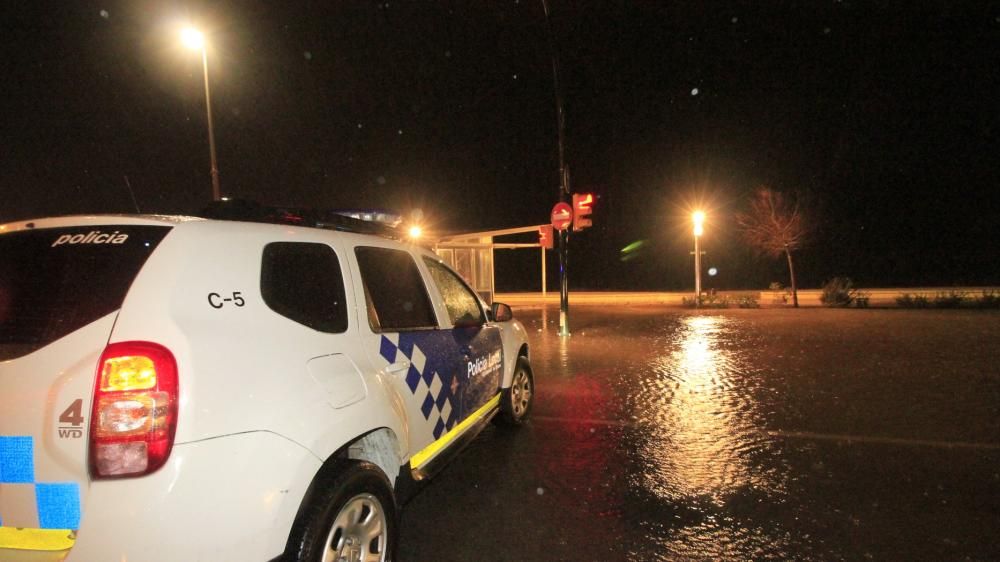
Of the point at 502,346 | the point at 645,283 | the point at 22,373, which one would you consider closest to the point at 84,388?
the point at 22,373

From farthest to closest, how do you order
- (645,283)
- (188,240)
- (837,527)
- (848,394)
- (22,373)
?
(645,283)
(848,394)
(837,527)
(188,240)
(22,373)

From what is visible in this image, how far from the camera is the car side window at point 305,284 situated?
250 centimetres

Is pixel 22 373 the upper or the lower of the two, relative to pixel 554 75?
lower

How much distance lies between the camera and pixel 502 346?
17.4ft

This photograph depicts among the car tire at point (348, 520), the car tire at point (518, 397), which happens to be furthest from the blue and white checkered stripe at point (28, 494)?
the car tire at point (518, 397)

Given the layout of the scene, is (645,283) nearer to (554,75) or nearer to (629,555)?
(554,75)

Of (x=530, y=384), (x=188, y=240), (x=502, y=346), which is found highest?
(x=188, y=240)

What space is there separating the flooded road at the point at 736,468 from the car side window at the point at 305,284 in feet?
5.20

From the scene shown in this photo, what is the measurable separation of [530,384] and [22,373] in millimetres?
4748

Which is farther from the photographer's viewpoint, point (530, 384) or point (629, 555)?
point (530, 384)

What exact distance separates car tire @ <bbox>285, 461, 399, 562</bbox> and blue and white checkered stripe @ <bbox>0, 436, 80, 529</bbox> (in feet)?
2.47

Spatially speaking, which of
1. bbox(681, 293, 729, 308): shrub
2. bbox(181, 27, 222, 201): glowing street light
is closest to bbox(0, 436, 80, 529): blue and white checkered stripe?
bbox(181, 27, 222, 201): glowing street light

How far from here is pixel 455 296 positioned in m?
4.64

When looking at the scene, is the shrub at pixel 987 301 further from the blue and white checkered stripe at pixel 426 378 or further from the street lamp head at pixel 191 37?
the street lamp head at pixel 191 37
